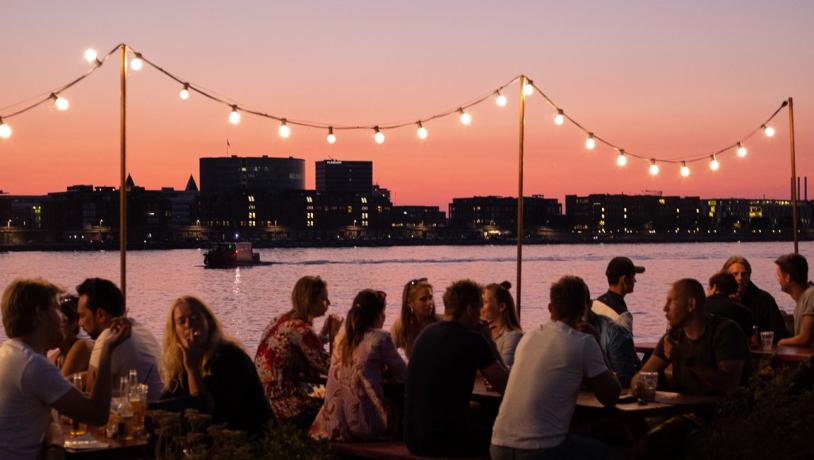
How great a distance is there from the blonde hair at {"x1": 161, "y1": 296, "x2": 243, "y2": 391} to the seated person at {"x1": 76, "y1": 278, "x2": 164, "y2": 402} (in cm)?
20

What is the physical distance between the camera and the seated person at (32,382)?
16.0 ft

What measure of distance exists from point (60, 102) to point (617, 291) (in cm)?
683

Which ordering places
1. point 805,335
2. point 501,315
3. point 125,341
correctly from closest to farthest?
1. point 125,341
2. point 501,315
3. point 805,335

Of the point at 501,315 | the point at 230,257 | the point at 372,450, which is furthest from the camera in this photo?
the point at 230,257

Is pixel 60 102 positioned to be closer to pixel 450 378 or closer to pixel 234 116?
pixel 234 116

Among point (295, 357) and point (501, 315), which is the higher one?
point (501, 315)

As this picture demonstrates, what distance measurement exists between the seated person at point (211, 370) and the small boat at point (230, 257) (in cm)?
10747

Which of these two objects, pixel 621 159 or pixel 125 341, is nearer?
pixel 125 341

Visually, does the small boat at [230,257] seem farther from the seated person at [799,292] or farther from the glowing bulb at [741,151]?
the seated person at [799,292]

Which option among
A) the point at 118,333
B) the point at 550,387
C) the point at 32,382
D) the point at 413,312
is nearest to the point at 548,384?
the point at 550,387

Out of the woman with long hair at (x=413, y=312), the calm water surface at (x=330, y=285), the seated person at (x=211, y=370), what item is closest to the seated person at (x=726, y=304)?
the woman with long hair at (x=413, y=312)

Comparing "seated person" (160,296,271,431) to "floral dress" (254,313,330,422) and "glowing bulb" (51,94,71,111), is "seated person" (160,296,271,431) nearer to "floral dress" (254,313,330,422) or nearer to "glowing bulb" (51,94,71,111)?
"floral dress" (254,313,330,422)

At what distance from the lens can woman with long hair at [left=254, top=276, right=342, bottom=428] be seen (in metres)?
7.65

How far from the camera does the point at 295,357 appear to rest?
7.73 m
